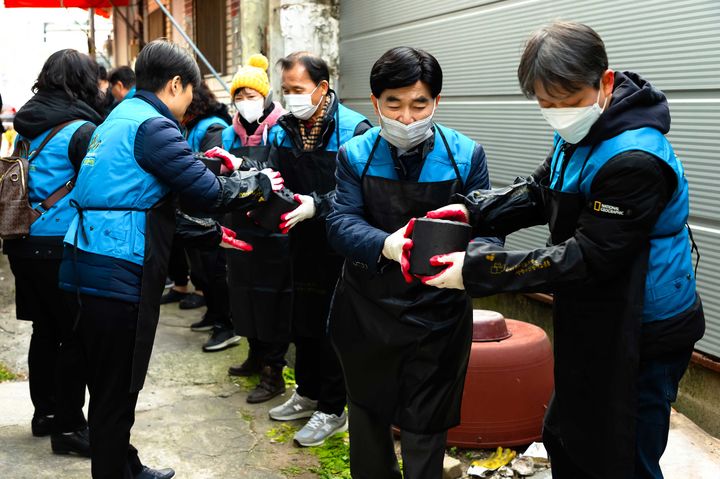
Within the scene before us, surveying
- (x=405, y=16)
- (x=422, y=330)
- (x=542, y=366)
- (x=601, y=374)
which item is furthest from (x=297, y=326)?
(x=405, y=16)

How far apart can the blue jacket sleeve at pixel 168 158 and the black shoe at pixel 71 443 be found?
177 centimetres

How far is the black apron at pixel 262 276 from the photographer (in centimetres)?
472

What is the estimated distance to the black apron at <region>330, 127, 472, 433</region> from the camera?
2998mm

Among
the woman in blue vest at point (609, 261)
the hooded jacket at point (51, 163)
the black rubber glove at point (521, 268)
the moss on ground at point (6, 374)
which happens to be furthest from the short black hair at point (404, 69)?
the moss on ground at point (6, 374)

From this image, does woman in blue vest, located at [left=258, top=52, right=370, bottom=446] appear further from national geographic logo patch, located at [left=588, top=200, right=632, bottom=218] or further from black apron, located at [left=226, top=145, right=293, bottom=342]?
national geographic logo patch, located at [left=588, top=200, right=632, bottom=218]

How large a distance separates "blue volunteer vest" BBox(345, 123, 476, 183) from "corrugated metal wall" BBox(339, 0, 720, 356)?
1580 millimetres

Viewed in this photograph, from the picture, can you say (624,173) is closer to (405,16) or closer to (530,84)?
(530,84)

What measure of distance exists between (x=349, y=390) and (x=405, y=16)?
459cm

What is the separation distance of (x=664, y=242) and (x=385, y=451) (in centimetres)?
144

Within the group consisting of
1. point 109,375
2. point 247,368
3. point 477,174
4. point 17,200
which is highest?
point 477,174

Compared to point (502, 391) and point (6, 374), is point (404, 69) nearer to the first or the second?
point (502, 391)

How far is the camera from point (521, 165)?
558 centimetres

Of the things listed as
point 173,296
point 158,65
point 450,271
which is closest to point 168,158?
point 158,65

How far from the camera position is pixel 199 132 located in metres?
6.33
